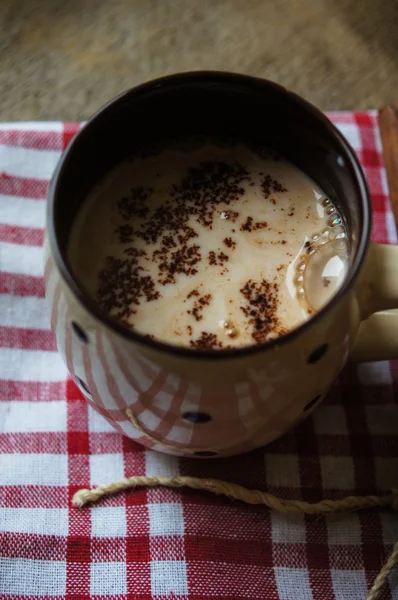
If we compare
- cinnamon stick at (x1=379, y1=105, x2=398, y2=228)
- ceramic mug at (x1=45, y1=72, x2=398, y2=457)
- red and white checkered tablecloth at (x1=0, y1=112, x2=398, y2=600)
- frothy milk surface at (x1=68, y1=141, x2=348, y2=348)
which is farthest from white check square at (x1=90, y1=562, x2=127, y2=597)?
cinnamon stick at (x1=379, y1=105, x2=398, y2=228)

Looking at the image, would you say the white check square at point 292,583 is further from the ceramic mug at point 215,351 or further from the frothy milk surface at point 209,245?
the frothy milk surface at point 209,245

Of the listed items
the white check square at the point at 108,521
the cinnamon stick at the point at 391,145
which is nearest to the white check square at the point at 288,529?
the white check square at the point at 108,521

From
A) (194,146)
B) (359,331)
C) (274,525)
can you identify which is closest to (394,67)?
(194,146)

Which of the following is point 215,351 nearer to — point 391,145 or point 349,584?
point 349,584

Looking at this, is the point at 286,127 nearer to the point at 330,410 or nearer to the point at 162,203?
the point at 162,203

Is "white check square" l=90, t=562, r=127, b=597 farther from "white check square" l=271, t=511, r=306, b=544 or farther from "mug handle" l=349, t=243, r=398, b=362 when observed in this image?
"mug handle" l=349, t=243, r=398, b=362
